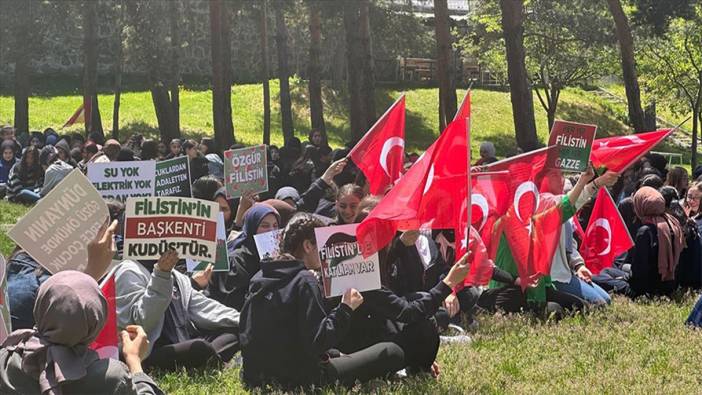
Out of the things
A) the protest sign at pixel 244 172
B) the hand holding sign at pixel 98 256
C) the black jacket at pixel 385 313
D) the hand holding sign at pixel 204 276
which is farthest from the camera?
the protest sign at pixel 244 172

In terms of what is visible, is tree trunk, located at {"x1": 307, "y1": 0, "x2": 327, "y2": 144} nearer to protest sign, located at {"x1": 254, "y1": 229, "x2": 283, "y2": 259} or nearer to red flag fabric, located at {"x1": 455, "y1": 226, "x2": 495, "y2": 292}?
red flag fabric, located at {"x1": 455, "y1": 226, "x2": 495, "y2": 292}

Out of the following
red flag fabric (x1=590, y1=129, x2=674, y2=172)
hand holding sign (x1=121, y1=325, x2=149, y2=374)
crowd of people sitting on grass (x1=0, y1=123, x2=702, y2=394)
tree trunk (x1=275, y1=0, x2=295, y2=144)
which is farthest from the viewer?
tree trunk (x1=275, y1=0, x2=295, y2=144)

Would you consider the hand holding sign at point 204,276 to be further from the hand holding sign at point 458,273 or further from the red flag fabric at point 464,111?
the red flag fabric at point 464,111

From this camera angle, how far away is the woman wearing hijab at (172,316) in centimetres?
688

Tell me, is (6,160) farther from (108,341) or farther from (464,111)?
(108,341)

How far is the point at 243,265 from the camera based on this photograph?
9.05m

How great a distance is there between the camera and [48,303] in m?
4.41

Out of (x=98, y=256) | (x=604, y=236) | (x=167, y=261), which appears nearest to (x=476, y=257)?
(x=167, y=261)

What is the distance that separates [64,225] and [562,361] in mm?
4298

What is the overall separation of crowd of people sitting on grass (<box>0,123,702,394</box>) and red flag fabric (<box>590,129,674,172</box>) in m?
0.67

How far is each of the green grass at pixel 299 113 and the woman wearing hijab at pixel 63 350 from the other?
103 feet

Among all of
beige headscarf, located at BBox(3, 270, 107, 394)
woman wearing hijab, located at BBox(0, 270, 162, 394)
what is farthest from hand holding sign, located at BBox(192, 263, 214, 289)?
beige headscarf, located at BBox(3, 270, 107, 394)

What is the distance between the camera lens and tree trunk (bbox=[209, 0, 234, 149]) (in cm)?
2736

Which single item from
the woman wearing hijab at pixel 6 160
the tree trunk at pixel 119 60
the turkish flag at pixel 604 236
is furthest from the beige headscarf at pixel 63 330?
the tree trunk at pixel 119 60
